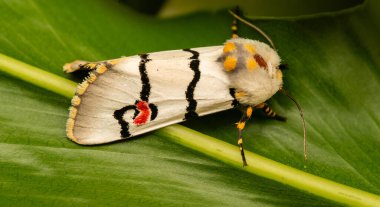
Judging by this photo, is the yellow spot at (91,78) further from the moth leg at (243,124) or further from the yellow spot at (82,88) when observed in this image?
the moth leg at (243,124)

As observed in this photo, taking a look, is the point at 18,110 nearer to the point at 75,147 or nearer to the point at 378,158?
the point at 75,147

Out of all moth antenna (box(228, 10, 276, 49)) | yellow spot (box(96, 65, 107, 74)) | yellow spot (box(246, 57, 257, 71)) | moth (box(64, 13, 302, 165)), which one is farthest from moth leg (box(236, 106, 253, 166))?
yellow spot (box(96, 65, 107, 74))

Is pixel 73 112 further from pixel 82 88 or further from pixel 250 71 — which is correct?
pixel 250 71

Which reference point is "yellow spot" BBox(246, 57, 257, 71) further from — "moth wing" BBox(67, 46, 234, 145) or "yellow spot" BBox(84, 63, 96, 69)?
"yellow spot" BBox(84, 63, 96, 69)

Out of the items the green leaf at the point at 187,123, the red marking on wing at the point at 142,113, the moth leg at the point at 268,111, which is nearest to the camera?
the green leaf at the point at 187,123

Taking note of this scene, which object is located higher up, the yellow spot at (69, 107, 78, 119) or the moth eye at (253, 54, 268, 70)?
the moth eye at (253, 54, 268, 70)

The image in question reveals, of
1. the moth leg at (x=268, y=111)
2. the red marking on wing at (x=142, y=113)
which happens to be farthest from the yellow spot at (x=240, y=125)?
the red marking on wing at (x=142, y=113)
